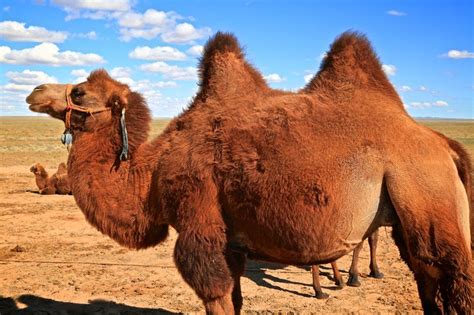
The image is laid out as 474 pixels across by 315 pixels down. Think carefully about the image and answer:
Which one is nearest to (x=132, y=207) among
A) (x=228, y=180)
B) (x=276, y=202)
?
(x=228, y=180)

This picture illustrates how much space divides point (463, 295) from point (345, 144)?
4.74 ft

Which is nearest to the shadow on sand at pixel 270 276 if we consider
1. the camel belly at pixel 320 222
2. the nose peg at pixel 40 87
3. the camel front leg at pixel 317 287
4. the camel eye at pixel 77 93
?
the camel front leg at pixel 317 287

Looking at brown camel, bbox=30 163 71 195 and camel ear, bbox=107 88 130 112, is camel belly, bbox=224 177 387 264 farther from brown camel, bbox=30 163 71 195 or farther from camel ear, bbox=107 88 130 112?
brown camel, bbox=30 163 71 195

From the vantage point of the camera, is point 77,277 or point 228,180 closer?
point 228,180

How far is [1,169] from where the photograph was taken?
23719 millimetres

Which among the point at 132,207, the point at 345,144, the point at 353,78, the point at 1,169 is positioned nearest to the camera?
the point at 345,144

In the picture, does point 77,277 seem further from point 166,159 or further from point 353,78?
point 353,78

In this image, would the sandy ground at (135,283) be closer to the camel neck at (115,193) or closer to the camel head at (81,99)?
the camel neck at (115,193)

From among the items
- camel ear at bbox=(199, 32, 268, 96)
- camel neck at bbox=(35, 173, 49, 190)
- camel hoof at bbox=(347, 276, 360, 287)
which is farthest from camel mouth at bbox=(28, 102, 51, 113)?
camel neck at bbox=(35, 173, 49, 190)

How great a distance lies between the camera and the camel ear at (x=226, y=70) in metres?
4.89

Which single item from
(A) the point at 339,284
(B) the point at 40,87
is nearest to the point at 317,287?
(A) the point at 339,284

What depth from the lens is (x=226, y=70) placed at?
4.96 m

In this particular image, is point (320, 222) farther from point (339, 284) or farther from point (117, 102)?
point (339, 284)

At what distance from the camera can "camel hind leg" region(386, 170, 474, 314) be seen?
383cm
